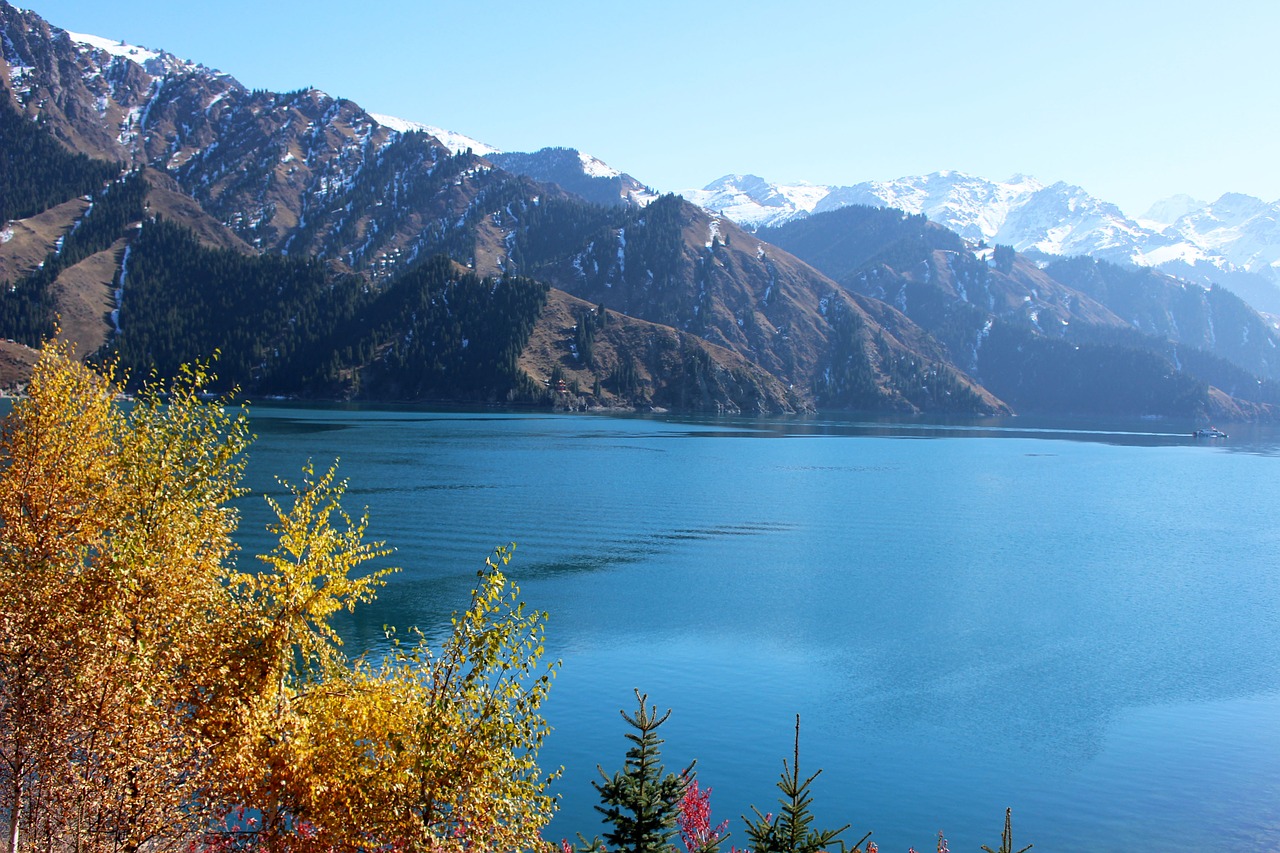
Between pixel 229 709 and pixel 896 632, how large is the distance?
50.0 m

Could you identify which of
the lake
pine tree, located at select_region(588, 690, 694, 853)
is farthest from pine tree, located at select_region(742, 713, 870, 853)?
the lake

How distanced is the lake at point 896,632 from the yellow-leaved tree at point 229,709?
17419mm

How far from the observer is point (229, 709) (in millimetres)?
19406

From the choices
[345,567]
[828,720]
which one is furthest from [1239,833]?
[345,567]

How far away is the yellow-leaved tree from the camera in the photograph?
17.9m

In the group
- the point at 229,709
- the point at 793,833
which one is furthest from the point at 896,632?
the point at 229,709

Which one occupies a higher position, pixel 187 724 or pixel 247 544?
pixel 187 724

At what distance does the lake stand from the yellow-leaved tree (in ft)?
57.1

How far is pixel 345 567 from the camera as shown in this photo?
20.8m

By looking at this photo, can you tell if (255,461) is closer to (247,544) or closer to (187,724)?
(247,544)

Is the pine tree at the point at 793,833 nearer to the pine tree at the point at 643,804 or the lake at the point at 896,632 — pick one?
the pine tree at the point at 643,804

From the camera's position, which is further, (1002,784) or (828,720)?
(828,720)

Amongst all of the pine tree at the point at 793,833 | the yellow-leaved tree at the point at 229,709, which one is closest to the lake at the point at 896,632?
the pine tree at the point at 793,833

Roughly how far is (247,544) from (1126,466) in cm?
15559
